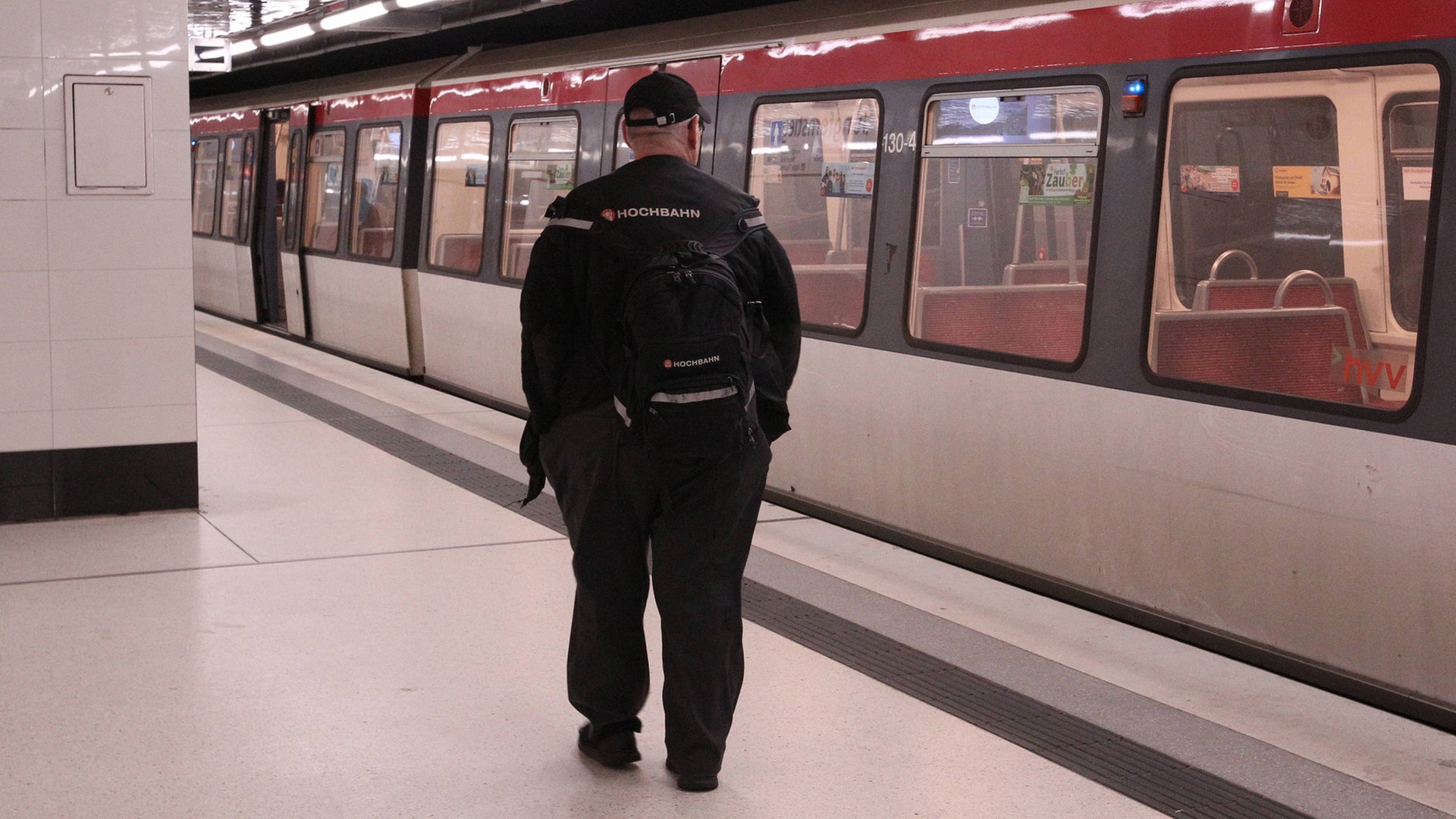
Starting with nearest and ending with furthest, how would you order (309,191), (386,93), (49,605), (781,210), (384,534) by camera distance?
(49,605), (384,534), (781,210), (386,93), (309,191)

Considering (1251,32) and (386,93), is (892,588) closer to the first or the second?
(1251,32)

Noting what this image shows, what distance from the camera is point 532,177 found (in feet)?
30.1

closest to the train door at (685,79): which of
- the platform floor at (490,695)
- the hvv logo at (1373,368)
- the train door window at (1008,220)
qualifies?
the train door window at (1008,220)

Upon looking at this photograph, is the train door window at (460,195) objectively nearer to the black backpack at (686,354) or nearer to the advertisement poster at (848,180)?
the advertisement poster at (848,180)

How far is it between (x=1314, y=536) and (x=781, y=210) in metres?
3.25

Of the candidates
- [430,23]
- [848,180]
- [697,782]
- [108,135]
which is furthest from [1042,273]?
[430,23]

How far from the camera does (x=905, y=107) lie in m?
5.77

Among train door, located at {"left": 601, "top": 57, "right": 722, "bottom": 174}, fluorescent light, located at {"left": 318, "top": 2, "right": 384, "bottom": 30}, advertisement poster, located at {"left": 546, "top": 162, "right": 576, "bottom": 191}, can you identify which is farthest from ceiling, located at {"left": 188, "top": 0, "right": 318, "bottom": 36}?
train door, located at {"left": 601, "top": 57, "right": 722, "bottom": 174}

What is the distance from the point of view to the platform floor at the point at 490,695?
10.8 ft

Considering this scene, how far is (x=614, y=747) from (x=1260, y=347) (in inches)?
90.4

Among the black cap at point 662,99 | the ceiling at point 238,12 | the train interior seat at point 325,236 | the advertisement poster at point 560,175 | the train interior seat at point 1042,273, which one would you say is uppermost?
the ceiling at point 238,12

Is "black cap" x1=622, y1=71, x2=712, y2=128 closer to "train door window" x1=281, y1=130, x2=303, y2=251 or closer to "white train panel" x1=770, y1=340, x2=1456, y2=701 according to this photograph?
"white train panel" x1=770, y1=340, x2=1456, y2=701

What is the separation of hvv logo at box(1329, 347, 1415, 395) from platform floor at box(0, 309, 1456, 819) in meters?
0.91

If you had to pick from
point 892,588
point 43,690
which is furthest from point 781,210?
point 43,690
